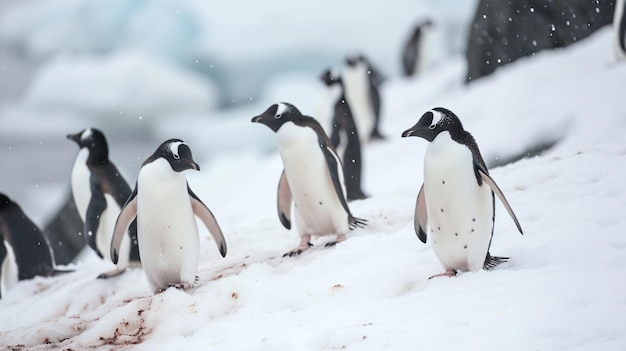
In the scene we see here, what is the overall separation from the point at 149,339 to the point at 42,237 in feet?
9.14

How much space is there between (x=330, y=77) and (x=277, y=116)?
3.46m

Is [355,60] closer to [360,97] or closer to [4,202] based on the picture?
[360,97]

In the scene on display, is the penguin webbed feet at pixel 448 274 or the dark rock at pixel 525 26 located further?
the dark rock at pixel 525 26

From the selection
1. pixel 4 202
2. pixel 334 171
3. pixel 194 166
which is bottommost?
pixel 334 171

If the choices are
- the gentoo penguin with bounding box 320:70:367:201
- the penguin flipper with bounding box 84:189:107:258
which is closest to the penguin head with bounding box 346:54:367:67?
the gentoo penguin with bounding box 320:70:367:201

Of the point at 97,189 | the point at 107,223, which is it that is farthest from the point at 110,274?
the point at 97,189

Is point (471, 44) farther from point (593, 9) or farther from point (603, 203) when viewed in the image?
point (603, 203)

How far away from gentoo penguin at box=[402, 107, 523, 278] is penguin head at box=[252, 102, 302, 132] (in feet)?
3.08

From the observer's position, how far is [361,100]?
9.92 meters

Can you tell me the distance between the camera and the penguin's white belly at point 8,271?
5.07 metres

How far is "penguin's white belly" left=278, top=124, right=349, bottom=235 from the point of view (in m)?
3.70

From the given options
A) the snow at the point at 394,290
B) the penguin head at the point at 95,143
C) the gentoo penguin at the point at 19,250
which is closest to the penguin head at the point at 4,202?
the gentoo penguin at the point at 19,250

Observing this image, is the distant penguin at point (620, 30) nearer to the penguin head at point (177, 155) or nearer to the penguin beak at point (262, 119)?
the penguin beak at point (262, 119)

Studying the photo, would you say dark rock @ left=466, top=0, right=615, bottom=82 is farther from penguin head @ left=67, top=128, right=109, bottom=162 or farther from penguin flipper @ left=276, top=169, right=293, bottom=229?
penguin head @ left=67, top=128, right=109, bottom=162
